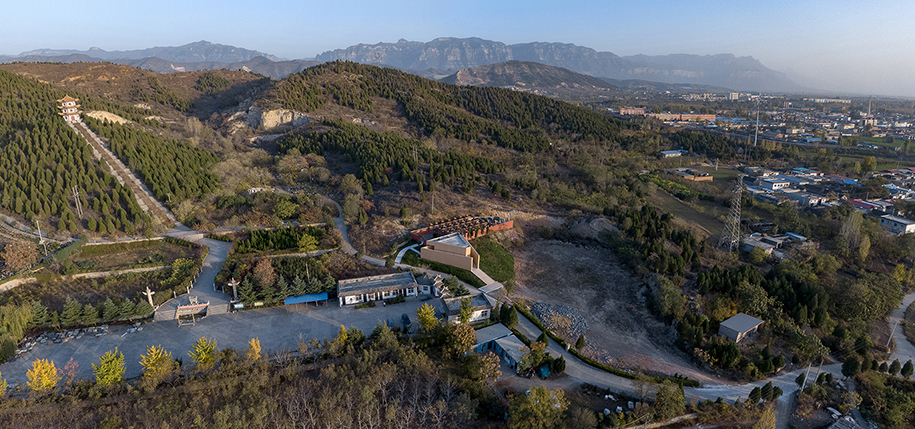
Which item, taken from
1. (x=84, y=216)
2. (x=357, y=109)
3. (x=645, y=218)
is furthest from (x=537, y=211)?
(x=357, y=109)

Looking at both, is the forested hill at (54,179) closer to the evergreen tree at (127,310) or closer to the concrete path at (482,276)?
the evergreen tree at (127,310)

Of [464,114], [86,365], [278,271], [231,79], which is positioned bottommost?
[86,365]

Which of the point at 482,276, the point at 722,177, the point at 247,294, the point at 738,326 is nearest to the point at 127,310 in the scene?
the point at 247,294

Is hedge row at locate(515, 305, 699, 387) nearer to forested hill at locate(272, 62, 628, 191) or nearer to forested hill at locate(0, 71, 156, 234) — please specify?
forested hill at locate(272, 62, 628, 191)

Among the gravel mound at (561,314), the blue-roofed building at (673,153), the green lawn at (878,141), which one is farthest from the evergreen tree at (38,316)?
the green lawn at (878,141)

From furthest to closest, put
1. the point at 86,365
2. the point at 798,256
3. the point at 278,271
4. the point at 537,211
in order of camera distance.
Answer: the point at 537,211, the point at 798,256, the point at 278,271, the point at 86,365

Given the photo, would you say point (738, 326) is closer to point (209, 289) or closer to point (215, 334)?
point (215, 334)

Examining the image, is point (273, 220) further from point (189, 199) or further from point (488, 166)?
point (488, 166)

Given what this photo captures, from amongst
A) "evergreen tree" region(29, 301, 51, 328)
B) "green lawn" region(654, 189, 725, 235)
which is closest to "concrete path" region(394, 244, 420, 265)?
"evergreen tree" region(29, 301, 51, 328)

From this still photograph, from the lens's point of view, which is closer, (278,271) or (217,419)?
(217,419)
